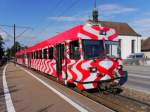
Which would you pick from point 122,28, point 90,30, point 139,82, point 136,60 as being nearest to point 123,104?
point 90,30

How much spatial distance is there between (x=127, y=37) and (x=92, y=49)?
55.9m

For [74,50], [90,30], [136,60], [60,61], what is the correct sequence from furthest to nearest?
[136,60] < [60,61] < [74,50] < [90,30]

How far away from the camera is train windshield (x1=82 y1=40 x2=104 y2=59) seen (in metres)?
11.7

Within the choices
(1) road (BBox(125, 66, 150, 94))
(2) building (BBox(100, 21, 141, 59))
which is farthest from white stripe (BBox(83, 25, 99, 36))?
(2) building (BBox(100, 21, 141, 59))

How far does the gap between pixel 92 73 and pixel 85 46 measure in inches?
Answer: 45.9

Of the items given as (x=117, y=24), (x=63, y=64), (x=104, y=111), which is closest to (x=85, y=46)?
(x=63, y=64)

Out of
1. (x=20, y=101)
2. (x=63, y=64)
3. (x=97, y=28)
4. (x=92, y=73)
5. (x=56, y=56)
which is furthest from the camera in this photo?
(x=56, y=56)

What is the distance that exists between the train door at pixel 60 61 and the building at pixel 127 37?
50841 millimetres

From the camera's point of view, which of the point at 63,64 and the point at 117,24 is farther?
the point at 117,24

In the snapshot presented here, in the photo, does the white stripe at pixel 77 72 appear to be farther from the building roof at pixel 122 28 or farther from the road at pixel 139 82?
the building roof at pixel 122 28

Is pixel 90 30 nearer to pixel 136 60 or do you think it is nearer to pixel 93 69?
pixel 93 69

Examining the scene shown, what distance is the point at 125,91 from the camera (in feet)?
42.5

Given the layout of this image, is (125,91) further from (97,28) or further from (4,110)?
(4,110)

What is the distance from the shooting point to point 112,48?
40.6 ft
